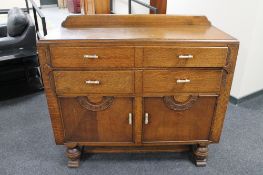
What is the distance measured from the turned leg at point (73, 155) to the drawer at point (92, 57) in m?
0.48

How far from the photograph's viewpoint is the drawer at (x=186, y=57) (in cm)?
102

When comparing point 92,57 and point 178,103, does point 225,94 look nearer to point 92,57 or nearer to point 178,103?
point 178,103

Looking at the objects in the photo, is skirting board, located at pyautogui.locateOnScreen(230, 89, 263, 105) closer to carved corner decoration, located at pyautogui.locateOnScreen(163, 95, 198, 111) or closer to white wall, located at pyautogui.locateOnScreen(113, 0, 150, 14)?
→ carved corner decoration, located at pyautogui.locateOnScreen(163, 95, 198, 111)

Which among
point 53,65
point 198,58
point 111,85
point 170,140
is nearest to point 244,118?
point 170,140

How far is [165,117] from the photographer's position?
119 cm

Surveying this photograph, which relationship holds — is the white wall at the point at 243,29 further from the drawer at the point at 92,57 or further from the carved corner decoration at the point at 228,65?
the drawer at the point at 92,57

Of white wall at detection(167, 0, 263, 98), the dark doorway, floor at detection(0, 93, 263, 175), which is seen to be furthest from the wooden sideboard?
the dark doorway

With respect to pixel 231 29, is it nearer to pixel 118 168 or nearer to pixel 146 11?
pixel 118 168

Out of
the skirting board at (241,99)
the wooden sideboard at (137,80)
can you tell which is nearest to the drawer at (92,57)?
the wooden sideboard at (137,80)

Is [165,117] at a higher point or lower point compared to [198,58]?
lower

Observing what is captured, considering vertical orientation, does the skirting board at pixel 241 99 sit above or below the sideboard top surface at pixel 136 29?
below

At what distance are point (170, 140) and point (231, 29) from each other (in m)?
1.06

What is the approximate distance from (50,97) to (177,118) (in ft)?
2.03

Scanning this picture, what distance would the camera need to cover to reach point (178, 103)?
116 centimetres
